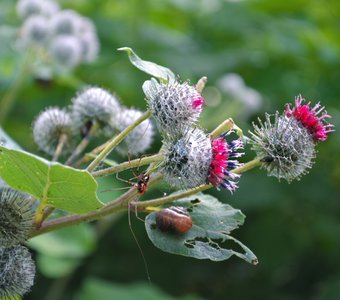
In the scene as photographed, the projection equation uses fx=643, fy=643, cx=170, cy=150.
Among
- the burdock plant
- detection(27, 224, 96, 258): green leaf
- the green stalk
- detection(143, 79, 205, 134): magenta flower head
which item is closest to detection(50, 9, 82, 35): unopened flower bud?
detection(27, 224, 96, 258): green leaf

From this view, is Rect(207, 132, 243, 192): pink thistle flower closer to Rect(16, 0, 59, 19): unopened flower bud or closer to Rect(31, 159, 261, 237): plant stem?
Rect(31, 159, 261, 237): plant stem

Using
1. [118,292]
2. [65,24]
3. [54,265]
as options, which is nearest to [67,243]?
[54,265]

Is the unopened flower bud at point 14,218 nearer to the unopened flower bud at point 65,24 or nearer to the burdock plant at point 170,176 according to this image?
the burdock plant at point 170,176

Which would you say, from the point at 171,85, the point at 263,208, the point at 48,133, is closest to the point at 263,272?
the point at 263,208

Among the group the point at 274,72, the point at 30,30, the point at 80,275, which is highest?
the point at 30,30

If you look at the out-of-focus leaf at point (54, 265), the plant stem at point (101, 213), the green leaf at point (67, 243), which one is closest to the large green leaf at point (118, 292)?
the out-of-focus leaf at point (54, 265)

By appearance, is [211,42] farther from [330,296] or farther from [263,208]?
[330,296]

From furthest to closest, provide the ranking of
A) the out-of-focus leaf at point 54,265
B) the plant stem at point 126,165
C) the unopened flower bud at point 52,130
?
the out-of-focus leaf at point 54,265 → the unopened flower bud at point 52,130 → the plant stem at point 126,165
